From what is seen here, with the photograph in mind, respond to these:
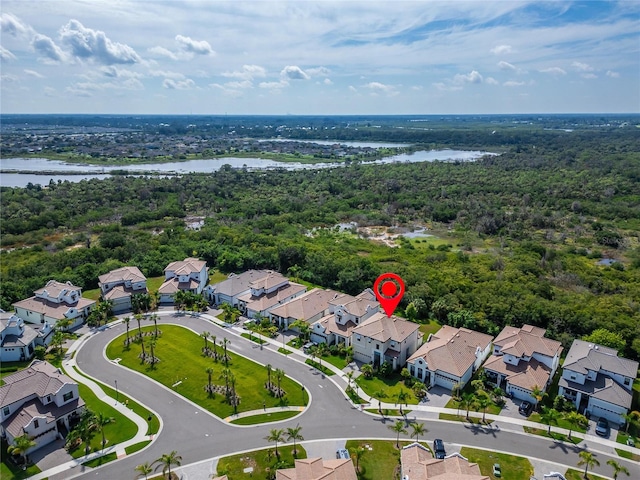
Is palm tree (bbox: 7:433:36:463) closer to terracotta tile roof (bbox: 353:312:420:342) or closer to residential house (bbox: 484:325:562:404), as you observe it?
terracotta tile roof (bbox: 353:312:420:342)

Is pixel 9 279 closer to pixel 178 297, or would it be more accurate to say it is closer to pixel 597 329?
pixel 178 297

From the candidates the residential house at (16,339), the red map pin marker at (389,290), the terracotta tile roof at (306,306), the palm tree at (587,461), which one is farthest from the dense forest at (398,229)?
the palm tree at (587,461)

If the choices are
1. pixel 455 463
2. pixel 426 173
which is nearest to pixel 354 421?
pixel 455 463

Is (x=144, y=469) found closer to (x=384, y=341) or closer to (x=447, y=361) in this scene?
(x=384, y=341)

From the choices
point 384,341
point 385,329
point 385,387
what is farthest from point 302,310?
point 385,387

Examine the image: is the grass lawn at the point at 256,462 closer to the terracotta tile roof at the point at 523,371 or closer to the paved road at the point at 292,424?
the paved road at the point at 292,424

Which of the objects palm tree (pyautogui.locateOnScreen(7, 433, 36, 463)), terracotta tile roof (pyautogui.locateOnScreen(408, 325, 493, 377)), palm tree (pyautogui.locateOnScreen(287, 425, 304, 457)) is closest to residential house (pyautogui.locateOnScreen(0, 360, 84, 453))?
palm tree (pyautogui.locateOnScreen(7, 433, 36, 463))
